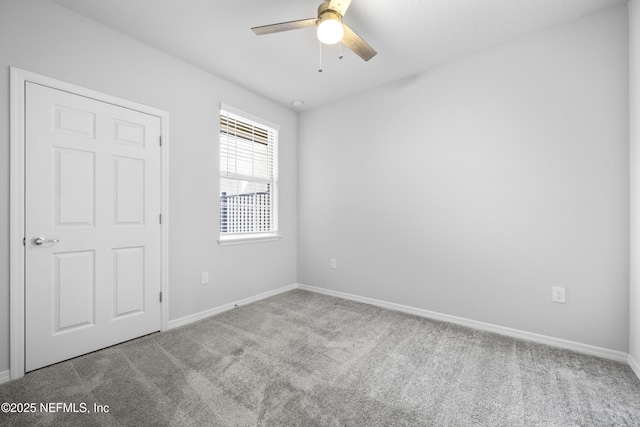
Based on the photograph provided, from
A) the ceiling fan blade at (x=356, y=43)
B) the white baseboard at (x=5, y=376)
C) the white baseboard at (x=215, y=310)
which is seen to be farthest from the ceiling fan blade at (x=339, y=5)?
the white baseboard at (x=5, y=376)

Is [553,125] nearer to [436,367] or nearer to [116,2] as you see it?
[436,367]

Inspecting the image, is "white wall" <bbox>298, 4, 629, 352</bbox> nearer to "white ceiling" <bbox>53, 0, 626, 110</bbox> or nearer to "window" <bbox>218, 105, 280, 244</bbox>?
"white ceiling" <bbox>53, 0, 626, 110</bbox>

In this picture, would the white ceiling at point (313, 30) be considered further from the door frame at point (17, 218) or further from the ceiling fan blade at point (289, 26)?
the door frame at point (17, 218)

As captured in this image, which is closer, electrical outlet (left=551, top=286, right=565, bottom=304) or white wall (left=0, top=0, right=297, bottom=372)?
white wall (left=0, top=0, right=297, bottom=372)

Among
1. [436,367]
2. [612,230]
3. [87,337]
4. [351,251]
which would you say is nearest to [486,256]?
[612,230]

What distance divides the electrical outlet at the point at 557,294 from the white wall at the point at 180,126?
2.95 meters

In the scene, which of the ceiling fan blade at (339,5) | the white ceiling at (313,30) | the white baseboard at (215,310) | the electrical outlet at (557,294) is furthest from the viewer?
the white baseboard at (215,310)

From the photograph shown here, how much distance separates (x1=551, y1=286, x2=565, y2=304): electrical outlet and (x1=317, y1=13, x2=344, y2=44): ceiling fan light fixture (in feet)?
8.60

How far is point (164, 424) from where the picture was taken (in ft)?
4.67

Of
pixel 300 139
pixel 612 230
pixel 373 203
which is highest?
pixel 300 139

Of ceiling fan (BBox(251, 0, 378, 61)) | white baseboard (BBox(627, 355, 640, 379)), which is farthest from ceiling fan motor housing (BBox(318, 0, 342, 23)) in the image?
white baseboard (BBox(627, 355, 640, 379))

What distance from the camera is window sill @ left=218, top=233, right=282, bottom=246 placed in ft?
10.3

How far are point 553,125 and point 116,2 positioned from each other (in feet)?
11.6

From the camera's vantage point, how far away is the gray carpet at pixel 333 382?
148 cm
